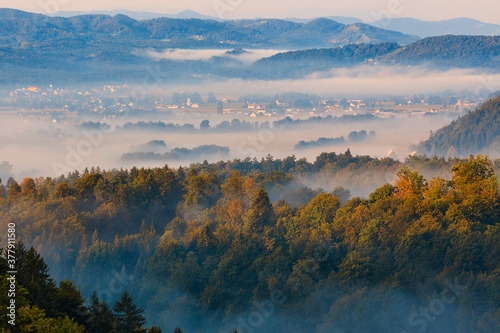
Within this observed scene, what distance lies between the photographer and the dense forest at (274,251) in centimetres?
5006

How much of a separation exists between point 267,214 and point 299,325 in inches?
671

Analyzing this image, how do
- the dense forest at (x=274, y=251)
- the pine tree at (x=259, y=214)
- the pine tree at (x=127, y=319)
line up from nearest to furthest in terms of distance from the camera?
the pine tree at (x=127, y=319) < the dense forest at (x=274, y=251) < the pine tree at (x=259, y=214)

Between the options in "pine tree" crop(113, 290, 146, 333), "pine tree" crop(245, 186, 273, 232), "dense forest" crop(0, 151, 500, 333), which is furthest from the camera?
"pine tree" crop(245, 186, 273, 232)

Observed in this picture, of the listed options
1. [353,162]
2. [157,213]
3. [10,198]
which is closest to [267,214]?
[157,213]

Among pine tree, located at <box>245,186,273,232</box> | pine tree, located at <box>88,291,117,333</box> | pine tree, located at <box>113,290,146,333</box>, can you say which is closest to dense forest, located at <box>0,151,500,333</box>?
pine tree, located at <box>245,186,273,232</box>

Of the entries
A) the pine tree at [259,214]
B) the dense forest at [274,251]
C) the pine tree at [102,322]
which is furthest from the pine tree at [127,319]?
the pine tree at [259,214]

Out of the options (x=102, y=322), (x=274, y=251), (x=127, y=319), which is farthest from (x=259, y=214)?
(x=102, y=322)

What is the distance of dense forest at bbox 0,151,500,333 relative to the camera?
5006 cm

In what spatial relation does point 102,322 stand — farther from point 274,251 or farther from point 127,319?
point 274,251

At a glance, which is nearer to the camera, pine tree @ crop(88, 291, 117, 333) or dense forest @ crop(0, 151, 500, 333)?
pine tree @ crop(88, 291, 117, 333)

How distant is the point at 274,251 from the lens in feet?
196

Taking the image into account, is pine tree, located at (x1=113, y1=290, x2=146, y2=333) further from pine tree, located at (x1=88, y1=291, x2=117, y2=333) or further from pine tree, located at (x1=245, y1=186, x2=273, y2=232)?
pine tree, located at (x1=245, y1=186, x2=273, y2=232)

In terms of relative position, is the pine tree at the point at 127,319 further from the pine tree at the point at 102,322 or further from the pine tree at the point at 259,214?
the pine tree at the point at 259,214

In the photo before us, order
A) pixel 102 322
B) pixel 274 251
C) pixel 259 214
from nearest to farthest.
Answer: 1. pixel 102 322
2. pixel 274 251
3. pixel 259 214
